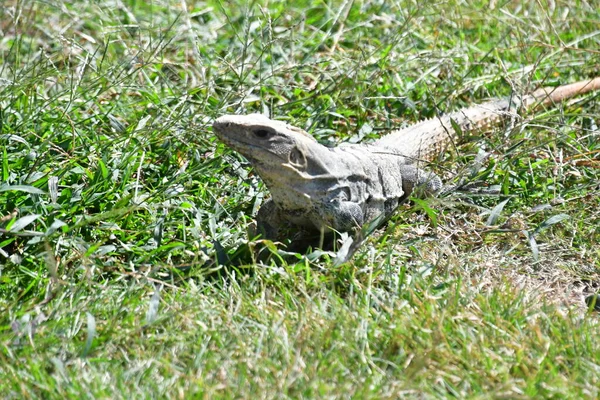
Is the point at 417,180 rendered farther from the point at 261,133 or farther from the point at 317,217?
the point at 261,133

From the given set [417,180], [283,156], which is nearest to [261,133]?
[283,156]

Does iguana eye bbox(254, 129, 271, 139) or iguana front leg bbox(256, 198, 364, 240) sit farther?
iguana front leg bbox(256, 198, 364, 240)

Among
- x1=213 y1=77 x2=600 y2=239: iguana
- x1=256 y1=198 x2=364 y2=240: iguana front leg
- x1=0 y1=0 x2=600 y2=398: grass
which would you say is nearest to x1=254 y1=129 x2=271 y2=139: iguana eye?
x1=213 y1=77 x2=600 y2=239: iguana

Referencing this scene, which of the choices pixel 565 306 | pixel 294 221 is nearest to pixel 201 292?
pixel 294 221

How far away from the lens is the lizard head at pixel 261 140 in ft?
15.8

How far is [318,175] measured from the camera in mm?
5043

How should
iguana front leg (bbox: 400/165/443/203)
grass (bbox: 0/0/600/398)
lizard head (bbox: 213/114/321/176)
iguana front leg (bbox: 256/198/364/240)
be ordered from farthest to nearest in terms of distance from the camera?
iguana front leg (bbox: 400/165/443/203) < iguana front leg (bbox: 256/198/364/240) < lizard head (bbox: 213/114/321/176) < grass (bbox: 0/0/600/398)

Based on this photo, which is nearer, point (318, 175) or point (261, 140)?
point (261, 140)

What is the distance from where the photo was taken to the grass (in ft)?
12.8

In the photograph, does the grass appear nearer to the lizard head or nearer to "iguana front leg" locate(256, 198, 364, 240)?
"iguana front leg" locate(256, 198, 364, 240)

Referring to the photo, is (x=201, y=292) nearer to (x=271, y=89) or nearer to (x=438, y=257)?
(x=438, y=257)

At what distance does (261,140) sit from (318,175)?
1.32 ft

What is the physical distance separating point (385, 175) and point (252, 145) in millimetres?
1076

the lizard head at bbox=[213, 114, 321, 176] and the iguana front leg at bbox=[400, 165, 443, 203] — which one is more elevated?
the lizard head at bbox=[213, 114, 321, 176]
